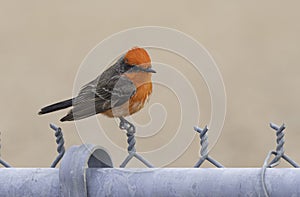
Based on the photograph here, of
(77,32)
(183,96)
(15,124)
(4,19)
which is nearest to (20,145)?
(15,124)

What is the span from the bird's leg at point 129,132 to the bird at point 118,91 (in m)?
0.01

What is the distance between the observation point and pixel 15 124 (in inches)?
244

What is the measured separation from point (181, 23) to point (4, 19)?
170 cm

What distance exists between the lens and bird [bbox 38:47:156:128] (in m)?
2.33

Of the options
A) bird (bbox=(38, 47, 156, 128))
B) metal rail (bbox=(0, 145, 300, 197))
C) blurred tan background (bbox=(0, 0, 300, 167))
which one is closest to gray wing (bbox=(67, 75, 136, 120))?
bird (bbox=(38, 47, 156, 128))

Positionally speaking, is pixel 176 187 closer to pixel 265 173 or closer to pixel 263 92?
pixel 265 173

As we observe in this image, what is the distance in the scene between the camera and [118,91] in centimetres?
247

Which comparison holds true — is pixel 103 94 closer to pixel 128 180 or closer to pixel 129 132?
pixel 129 132

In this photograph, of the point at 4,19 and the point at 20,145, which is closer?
the point at 20,145

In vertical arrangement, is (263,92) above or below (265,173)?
below

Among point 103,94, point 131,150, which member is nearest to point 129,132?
point 131,150

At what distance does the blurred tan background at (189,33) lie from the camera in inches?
219

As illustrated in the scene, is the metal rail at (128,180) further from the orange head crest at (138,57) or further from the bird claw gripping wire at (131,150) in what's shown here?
the orange head crest at (138,57)

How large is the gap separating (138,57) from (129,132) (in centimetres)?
28
